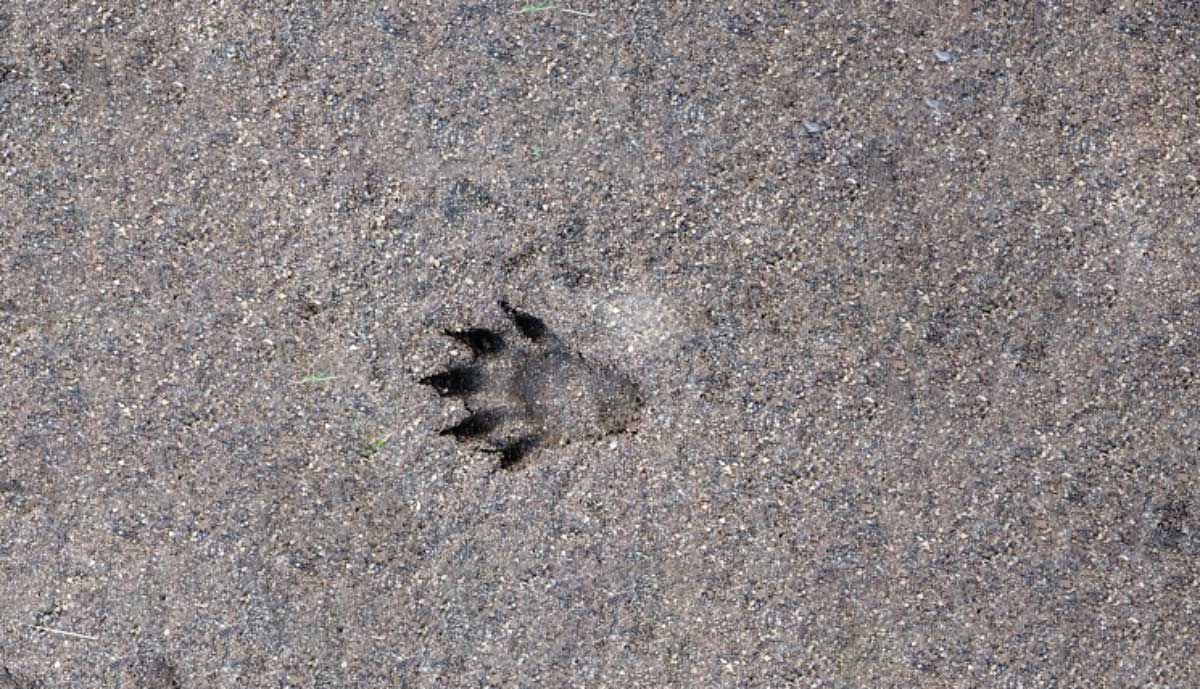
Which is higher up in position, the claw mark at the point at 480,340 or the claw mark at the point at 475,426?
the claw mark at the point at 480,340

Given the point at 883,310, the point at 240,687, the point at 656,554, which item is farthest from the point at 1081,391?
the point at 240,687

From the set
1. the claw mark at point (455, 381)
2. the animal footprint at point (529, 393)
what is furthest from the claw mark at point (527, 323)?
the claw mark at point (455, 381)

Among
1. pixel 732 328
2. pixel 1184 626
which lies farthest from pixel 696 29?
pixel 1184 626

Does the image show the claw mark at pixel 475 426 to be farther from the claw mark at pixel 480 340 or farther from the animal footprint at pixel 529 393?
the claw mark at pixel 480 340

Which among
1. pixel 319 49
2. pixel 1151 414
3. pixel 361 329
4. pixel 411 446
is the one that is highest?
pixel 319 49

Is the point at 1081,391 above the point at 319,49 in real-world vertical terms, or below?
below

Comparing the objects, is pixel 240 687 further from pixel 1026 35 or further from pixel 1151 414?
pixel 1026 35
